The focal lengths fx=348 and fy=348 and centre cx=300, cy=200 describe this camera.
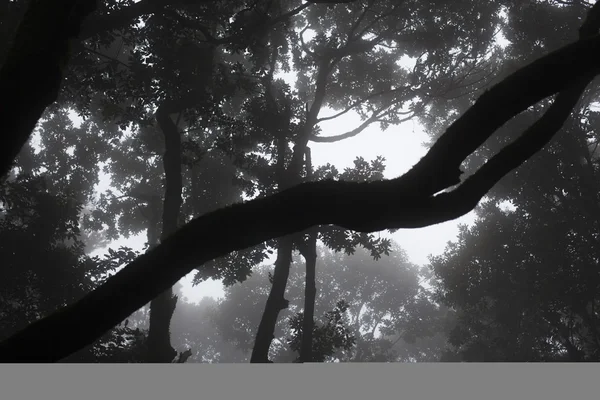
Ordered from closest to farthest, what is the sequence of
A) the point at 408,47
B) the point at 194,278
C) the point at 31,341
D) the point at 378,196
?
1. the point at 31,341
2. the point at 378,196
3. the point at 194,278
4. the point at 408,47

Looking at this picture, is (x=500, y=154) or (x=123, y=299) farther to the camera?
(x=500, y=154)

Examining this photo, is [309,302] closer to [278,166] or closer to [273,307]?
[273,307]

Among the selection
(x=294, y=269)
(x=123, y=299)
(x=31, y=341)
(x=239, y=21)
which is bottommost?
(x=31, y=341)

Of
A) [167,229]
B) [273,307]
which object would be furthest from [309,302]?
[167,229]

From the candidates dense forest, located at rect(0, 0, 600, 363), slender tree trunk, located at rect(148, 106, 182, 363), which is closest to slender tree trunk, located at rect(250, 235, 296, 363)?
dense forest, located at rect(0, 0, 600, 363)

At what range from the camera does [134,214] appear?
23234 mm

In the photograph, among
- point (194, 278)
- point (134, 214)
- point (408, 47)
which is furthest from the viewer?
point (134, 214)

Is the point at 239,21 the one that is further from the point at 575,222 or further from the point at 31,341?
the point at 575,222

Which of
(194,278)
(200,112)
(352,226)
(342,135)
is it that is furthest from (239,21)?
(194,278)

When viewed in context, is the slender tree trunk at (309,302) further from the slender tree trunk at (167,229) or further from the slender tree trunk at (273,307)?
the slender tree trunk at (167,229)

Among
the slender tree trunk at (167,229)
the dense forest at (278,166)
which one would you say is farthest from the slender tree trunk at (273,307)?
the slender tree trunk at (167,229)

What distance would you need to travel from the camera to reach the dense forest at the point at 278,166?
8.45 feet

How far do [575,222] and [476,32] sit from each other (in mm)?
10781

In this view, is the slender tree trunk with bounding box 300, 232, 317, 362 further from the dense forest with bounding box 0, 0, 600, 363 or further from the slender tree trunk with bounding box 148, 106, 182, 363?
the slender tree trunk with bounding box 148, 106, 182, 363
